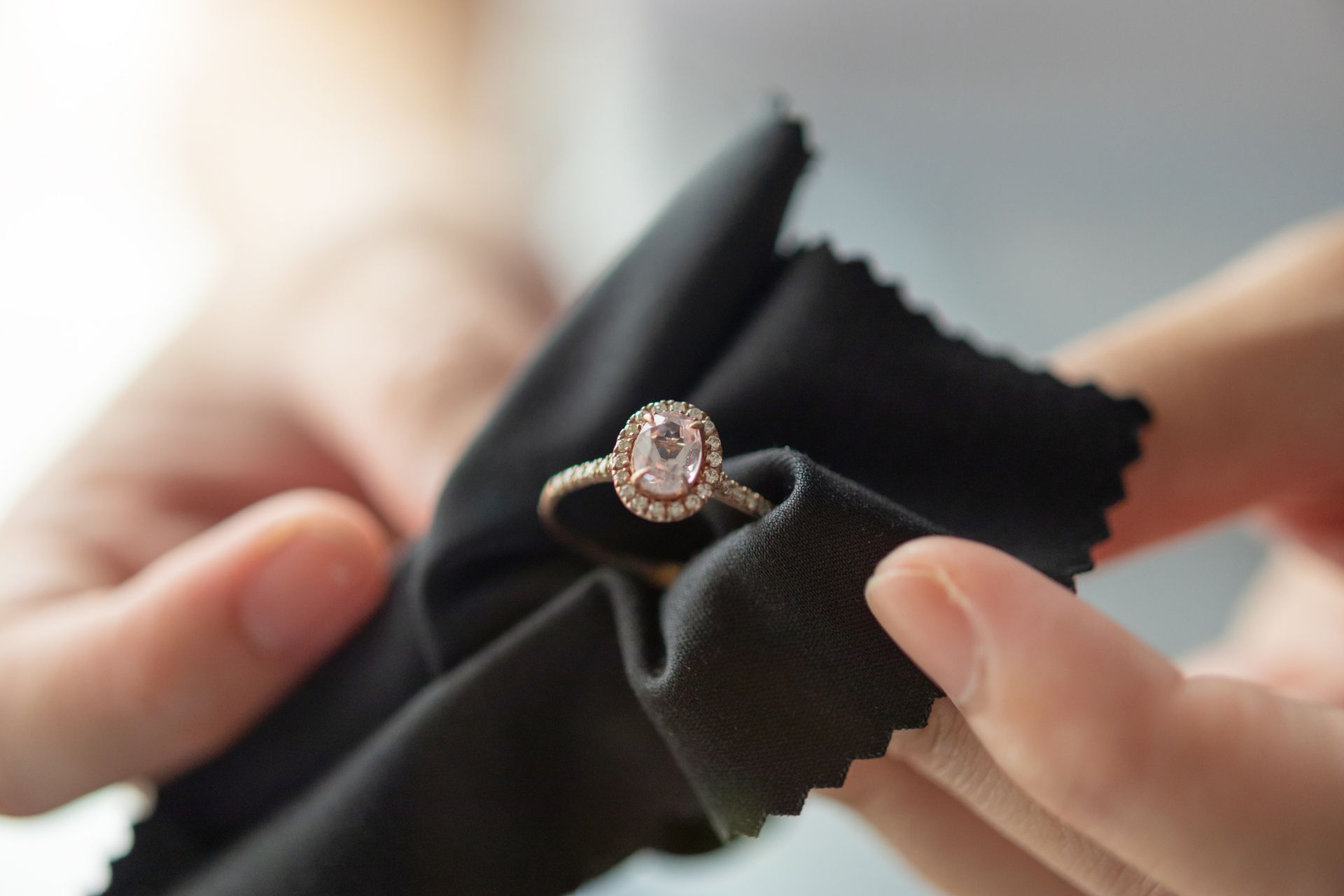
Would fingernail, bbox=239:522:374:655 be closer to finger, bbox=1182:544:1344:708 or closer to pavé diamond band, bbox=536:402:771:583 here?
pavé diamond band, bbox=536:402:771:583

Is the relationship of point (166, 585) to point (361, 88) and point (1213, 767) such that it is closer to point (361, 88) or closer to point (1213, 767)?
point (1213, 767)

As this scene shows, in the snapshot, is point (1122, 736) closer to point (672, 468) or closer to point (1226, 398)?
point (672, 468)

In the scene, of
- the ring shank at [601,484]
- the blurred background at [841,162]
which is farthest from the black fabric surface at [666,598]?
the blurred background at [841,162]

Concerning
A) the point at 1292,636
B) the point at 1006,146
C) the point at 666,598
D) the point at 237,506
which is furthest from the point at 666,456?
the point at 1006,146

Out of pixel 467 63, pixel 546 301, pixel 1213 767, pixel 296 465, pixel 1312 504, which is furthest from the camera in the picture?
pixel 467 63

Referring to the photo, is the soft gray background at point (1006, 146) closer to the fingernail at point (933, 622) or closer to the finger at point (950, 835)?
the finger at point (950, 835)

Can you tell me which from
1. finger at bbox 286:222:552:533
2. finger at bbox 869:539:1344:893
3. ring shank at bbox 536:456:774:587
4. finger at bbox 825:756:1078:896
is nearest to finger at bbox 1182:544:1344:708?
finger at bbox 825:756:1078:896

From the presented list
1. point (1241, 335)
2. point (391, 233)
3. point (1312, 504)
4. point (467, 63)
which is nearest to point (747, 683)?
point (1241, 335)
